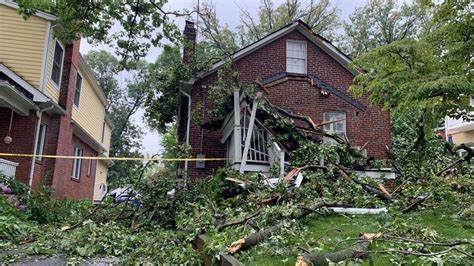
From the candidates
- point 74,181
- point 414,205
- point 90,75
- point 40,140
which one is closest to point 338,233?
point 414,205

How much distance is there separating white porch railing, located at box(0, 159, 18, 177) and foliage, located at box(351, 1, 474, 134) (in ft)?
32.0

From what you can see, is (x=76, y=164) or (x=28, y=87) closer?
(x=28, y=87)

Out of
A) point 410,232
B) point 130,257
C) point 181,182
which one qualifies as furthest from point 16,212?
point 410,232

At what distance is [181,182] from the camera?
844cm

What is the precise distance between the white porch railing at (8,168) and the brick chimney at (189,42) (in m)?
6.28

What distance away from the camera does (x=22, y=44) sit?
12148 mm

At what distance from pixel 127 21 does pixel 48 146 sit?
525 centimetres

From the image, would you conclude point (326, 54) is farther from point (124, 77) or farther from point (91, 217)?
point (124, 77)

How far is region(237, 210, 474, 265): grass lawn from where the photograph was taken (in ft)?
12.2

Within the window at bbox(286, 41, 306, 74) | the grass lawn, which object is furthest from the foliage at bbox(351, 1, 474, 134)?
the window at bbox(286, 41, 306, 74)

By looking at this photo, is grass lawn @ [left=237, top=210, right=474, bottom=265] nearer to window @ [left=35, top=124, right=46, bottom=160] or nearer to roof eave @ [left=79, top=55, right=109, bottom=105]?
window @ [left=35, top=124, right=46, bottom=160]

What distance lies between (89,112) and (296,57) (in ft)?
35.2

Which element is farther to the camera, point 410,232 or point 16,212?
point 16,212

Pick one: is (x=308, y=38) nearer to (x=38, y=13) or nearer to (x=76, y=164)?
(x=38, y=13)
